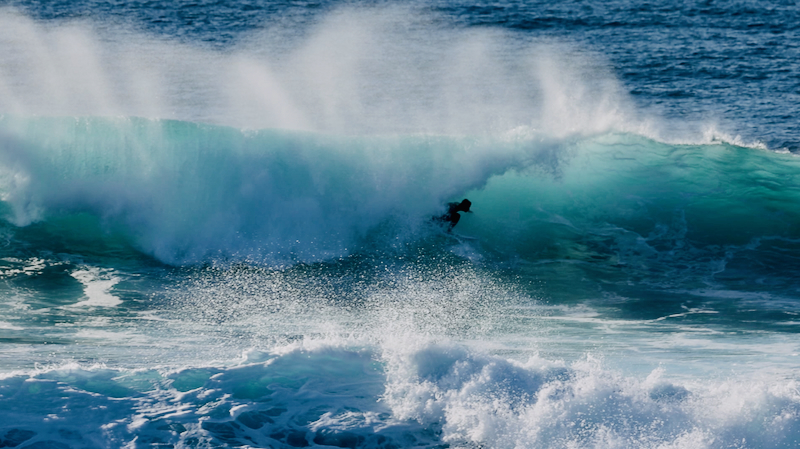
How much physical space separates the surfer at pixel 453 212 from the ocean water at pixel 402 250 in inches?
5.3

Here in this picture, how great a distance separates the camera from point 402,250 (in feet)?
38.0

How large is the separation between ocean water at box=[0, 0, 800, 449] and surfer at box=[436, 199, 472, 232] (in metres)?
0.13

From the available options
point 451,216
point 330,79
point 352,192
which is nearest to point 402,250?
point 451,216

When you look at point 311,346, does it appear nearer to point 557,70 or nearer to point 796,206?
point 796,206

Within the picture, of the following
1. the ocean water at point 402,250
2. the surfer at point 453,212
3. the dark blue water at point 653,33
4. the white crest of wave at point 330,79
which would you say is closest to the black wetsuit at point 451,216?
the surfer at point 453,212

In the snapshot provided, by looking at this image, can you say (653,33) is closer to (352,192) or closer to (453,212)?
(453,212)

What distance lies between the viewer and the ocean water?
6328 mm

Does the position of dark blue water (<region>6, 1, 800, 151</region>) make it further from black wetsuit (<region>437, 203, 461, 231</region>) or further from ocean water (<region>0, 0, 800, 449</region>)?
black wetsuit (<region>437, 203, 461, 231</region>)

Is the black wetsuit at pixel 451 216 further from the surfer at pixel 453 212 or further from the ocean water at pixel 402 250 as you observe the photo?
the ocean water at pixel 402 250

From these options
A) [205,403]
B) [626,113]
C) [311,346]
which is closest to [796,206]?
[626,113]

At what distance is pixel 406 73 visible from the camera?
22.8 metres

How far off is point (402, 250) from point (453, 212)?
1392 millimetres

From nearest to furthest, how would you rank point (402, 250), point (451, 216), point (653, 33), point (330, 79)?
point (402, 250) → point (451, 216) → point (330, 79) → point (653, 33)

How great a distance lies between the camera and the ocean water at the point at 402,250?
633 centimetres
